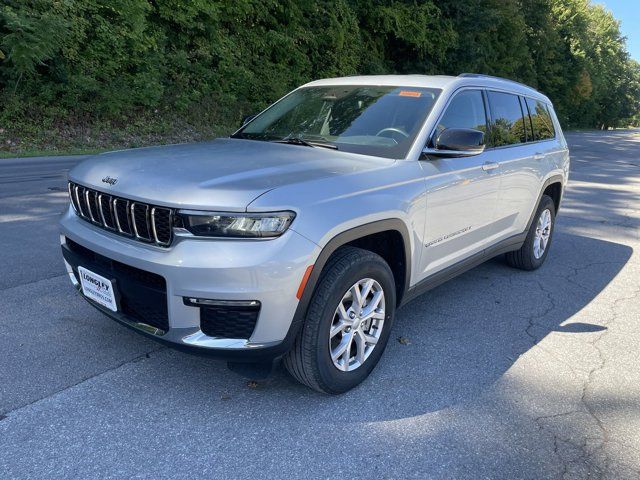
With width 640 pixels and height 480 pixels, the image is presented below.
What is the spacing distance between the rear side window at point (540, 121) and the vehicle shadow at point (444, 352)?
1.43m

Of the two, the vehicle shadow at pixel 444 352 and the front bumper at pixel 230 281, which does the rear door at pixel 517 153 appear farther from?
the front bumper at pixel 230 281

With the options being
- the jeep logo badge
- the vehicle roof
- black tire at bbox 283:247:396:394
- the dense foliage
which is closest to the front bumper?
black tire at bbox 283:247:396:394

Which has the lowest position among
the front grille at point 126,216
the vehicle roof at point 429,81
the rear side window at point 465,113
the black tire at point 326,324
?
the black tire at point 326,324

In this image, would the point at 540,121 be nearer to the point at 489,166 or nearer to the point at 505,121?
the point at 505,121

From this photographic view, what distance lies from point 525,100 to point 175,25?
17.8m

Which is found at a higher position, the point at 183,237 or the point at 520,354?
the point at 183,237

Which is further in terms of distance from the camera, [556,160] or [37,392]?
[556,160]

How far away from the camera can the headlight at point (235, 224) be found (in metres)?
2.54

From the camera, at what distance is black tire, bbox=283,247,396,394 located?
2777 millimetres

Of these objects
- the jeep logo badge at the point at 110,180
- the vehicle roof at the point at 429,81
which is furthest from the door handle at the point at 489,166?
the jeep logo badge at the point at 110,180

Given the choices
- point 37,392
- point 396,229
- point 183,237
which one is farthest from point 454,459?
point 37,392

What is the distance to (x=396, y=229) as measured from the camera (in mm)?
3199

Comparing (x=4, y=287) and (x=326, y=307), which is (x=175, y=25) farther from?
(x=326, y=307)

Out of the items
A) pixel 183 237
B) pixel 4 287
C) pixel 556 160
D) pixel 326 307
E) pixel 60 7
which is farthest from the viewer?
pixel 60 7
